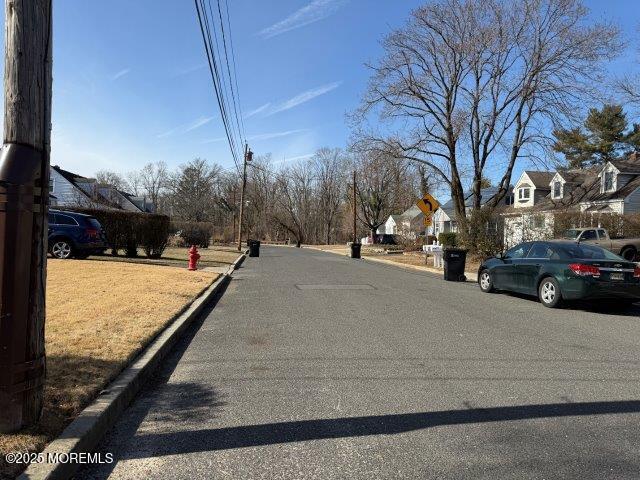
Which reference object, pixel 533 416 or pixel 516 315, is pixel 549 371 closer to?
pixel 533 416

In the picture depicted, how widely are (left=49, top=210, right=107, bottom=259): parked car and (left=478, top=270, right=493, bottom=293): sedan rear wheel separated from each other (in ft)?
41.2

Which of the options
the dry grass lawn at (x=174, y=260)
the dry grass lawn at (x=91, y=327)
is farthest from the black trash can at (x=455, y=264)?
the dry grass lawn at (x=174, y=260)

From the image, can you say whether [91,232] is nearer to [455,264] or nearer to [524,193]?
[455,264]

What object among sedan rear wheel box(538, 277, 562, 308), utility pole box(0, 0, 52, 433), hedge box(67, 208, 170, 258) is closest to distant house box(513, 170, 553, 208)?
hedge box(67, 208, 170, 258)

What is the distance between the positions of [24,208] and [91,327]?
3688mm

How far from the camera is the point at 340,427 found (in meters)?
4.32

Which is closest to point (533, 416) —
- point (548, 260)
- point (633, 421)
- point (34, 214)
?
point (633, 421)

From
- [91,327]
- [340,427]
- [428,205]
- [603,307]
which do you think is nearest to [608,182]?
[428,205]

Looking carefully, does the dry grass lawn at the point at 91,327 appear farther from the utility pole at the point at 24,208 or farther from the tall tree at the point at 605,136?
the tall tree at the point at 605,136

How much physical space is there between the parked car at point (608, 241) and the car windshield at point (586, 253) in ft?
39.5

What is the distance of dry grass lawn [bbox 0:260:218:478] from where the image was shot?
417cm

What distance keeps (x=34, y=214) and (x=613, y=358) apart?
666 centimetres

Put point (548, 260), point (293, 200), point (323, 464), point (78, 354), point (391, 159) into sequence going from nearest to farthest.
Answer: point (323, 464) < point (78, 354) < point (548, 260) < point (391, 159) < point (293, 200)

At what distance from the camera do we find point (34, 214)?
385cm
